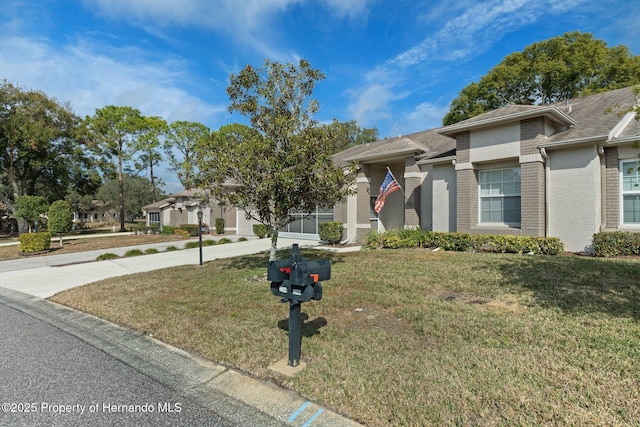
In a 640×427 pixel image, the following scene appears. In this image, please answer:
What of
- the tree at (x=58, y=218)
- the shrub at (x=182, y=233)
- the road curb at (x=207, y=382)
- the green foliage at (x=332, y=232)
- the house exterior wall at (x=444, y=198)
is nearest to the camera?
the road curb at (x=207, y=382)

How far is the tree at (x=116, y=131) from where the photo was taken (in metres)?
35.8

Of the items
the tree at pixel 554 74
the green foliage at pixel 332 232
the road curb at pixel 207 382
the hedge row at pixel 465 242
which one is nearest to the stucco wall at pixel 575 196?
the hedge row at pixel 465 242

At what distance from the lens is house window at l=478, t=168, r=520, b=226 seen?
10.9 metres

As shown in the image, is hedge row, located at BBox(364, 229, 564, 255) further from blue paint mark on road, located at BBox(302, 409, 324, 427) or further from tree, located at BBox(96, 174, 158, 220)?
tree, located at BBox(96, 174, 158, 220)

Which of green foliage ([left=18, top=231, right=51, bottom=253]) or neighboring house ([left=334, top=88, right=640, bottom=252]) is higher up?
neighboring house ([left=334, top=88, right=640, bottom=252])

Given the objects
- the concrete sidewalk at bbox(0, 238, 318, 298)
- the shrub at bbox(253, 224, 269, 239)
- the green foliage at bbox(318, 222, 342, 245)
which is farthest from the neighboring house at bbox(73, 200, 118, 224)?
the green foliage at bbox(318, 222, 342, 245)

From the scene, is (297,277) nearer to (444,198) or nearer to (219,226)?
(444,198)

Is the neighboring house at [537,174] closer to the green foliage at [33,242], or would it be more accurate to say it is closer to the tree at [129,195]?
the green foliage at [33,242]

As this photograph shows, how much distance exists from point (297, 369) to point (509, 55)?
28.0 m

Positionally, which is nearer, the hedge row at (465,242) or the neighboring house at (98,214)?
the hedge row at (465,242)

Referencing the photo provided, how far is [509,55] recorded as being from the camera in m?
23.8

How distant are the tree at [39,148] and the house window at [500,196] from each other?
→ 32600mm

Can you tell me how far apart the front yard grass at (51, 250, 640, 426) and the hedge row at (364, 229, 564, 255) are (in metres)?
1.57

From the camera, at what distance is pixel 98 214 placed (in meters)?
58.5
